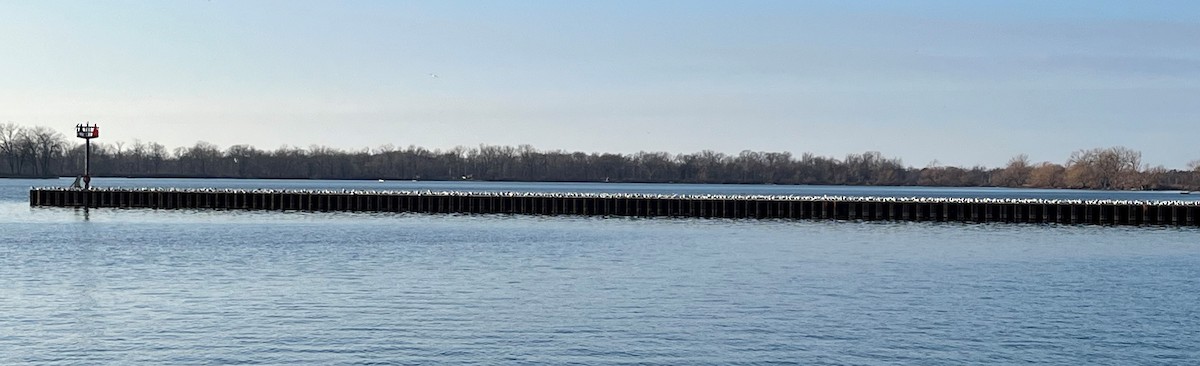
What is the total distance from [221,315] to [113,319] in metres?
2.37

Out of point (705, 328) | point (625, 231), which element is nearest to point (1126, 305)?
point (705, 328)

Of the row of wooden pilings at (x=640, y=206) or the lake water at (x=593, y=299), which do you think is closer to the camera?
the lake water at (x=593, y=299)

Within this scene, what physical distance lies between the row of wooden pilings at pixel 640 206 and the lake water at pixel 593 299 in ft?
63.9

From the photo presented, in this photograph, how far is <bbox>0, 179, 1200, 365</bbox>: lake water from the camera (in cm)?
2744

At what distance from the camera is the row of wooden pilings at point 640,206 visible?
85.6 meters

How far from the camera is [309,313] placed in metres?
32.6

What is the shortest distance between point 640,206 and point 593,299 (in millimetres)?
57748

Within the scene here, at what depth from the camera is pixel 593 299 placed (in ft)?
119

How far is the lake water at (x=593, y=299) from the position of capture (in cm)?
2744

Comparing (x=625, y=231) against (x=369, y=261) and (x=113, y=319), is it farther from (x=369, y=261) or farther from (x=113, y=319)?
(x=113, y=319)

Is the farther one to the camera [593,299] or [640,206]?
[640,206]

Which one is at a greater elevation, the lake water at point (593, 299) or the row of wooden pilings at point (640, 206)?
the row of wooden pilings at point (640, 206)

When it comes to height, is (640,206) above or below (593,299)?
above

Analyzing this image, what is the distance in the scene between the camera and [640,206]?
309 ft
